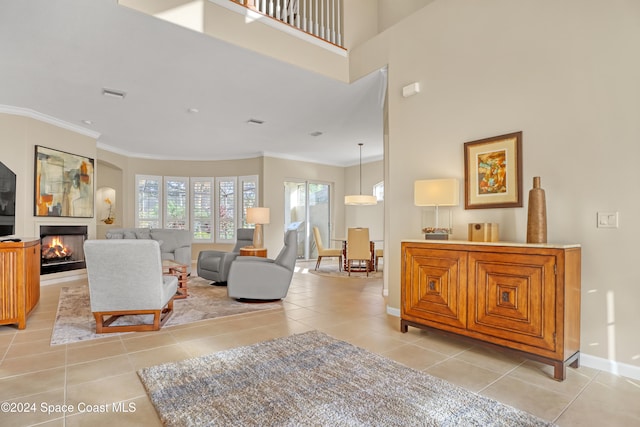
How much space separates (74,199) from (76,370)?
5034 millimetres

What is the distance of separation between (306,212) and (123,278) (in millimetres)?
6695

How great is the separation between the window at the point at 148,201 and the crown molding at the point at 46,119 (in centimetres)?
199

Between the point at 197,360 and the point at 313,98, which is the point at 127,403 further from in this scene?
the point at 313,98

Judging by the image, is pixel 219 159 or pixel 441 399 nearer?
pixel 441 399

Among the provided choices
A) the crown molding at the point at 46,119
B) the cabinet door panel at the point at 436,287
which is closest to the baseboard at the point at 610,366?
the cabinet door panel at the point at 436,287

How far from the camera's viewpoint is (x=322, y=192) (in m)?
10.1

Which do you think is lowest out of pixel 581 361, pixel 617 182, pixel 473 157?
pixel 581 361

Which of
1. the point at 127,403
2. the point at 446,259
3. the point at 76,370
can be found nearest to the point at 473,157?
the point at 446,259

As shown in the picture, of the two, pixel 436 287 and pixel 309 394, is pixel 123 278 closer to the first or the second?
pixel 309 394

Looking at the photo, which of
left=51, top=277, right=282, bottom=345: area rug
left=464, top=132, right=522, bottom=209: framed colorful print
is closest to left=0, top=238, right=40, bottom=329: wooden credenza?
left=51, top=277, right=282, bottom=345: area rug

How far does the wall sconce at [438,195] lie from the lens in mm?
3215

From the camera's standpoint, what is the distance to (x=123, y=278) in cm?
316

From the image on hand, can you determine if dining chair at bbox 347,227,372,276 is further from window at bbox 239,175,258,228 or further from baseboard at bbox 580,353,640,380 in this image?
baseboard at bbox 580,353,640,380

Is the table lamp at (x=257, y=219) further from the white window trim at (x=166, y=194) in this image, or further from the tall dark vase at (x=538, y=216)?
the tall dark vase at (x=538, y=216)
